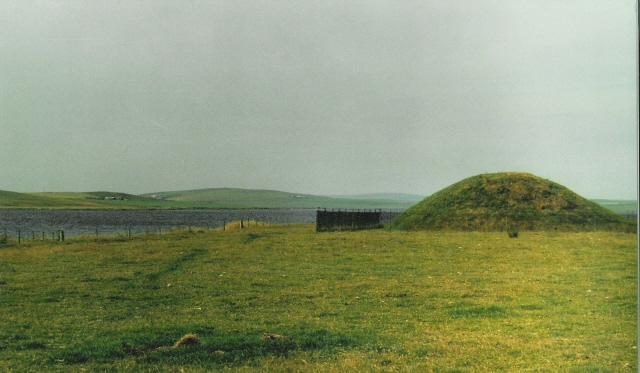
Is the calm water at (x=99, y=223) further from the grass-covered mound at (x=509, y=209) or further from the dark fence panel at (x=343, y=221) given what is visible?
the grass-covered mound at (x=509, y=209)

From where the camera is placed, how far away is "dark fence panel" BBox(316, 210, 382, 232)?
43438mm

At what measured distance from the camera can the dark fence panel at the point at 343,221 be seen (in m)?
43.4

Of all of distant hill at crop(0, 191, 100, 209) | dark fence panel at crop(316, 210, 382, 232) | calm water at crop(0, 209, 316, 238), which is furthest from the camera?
distant hill at crop(0, 191, 100, 209)

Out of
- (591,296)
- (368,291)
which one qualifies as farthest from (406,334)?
(591,296)

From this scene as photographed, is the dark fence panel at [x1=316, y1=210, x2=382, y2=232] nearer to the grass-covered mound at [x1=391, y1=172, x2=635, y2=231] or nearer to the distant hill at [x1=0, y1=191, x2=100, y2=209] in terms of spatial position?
the grass-covered mound at [x1=391, y1=172, x2=635, y2=231]

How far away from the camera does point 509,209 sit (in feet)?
151

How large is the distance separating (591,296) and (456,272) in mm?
5265

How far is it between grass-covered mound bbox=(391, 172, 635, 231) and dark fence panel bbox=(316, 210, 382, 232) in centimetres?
322

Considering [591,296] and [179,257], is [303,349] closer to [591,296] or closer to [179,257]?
[591,296]

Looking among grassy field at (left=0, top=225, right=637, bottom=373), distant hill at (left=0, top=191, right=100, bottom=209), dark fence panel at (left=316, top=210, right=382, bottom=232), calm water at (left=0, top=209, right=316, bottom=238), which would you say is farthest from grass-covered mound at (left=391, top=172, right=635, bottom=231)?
distant hill at (left=0, top=191, right=100, bottom=209)

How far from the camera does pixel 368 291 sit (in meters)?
15.0

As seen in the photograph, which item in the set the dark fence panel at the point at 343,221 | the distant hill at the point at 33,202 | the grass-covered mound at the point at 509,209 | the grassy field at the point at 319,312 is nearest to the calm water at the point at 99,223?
the dark fence panel at the point at 343,221

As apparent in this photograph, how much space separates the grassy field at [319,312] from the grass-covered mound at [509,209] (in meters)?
21.8

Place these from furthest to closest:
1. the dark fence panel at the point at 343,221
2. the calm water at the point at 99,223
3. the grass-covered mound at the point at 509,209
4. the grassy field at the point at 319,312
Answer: the calm water at the point at 99,223
the grass-covered mound at the point at 509,209
the dark fence panel at the point at 343,221
the grassy field at the point at 319,312
